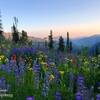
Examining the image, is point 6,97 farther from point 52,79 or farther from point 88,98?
point 52,79

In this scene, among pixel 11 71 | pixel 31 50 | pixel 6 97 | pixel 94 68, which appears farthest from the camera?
pixel 31 50

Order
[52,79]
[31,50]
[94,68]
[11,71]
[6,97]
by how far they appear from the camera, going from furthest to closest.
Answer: [31,50] < [94,68] < [11,71] < [52,79] < [6,97]

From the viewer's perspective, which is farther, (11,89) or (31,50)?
(31,50)

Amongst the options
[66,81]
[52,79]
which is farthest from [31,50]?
[52,79]

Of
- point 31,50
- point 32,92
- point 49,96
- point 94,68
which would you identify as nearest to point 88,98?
point 49,96

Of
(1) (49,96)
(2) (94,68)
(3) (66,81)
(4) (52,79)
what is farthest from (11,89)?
(2) (94,68)

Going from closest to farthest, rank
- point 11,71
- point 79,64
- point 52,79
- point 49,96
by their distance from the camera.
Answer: point 49,96
point 52,79
point 11,71
point 79,64

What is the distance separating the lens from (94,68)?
905 cm

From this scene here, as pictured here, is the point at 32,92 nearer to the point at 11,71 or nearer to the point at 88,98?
the point at 88,98

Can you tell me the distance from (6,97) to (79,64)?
15.4 ft

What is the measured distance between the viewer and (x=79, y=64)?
9633mm

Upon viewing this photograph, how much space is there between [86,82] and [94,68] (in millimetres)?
1429

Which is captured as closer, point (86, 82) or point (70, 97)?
point (70, 97)

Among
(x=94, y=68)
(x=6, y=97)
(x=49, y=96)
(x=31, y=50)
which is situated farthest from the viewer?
(x=31, y=50)
